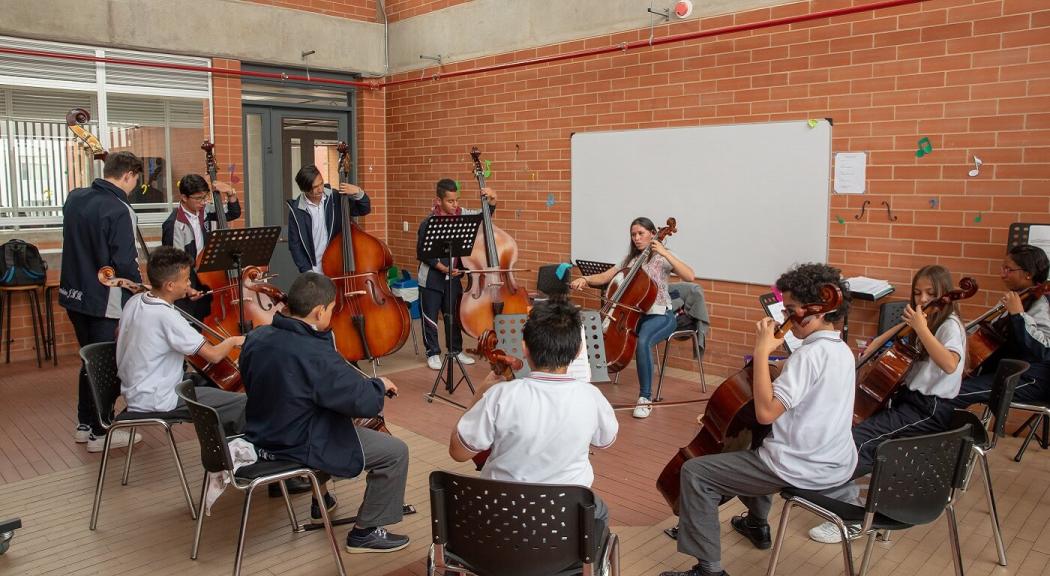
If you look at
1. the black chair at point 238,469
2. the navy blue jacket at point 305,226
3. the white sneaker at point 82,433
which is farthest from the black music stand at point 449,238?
the black chair at point 238,469

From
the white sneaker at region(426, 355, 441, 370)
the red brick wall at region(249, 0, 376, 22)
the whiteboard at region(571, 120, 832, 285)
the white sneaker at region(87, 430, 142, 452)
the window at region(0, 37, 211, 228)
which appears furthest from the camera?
the red brick wall at region(249, 0, 376, 22)

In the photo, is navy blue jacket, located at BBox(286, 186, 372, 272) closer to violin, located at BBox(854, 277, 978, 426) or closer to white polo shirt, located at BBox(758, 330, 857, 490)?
violin, located at BBox(854, 277, 978, 426)

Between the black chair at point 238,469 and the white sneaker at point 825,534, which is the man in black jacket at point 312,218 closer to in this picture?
the black chair at point 238,469

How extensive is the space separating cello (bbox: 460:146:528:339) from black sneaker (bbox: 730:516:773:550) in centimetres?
258

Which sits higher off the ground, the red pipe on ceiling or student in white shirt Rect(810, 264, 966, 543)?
the red pipe on ceiling

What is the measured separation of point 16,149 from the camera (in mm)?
6773

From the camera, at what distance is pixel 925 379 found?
3.39 meters

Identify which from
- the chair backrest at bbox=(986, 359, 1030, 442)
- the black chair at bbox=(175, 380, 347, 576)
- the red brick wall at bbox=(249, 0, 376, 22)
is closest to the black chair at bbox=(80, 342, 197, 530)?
the black chair at bbox=(175, 380, 347, 576)

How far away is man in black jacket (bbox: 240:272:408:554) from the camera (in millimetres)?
2891

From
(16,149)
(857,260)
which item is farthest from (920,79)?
(16,149)

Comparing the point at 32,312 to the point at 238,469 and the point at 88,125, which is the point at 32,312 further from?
the point at 238,469

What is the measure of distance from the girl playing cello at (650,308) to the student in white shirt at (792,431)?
2304 mm

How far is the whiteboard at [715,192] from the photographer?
562 cm

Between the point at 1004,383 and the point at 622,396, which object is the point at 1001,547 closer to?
the point at 1004,383
